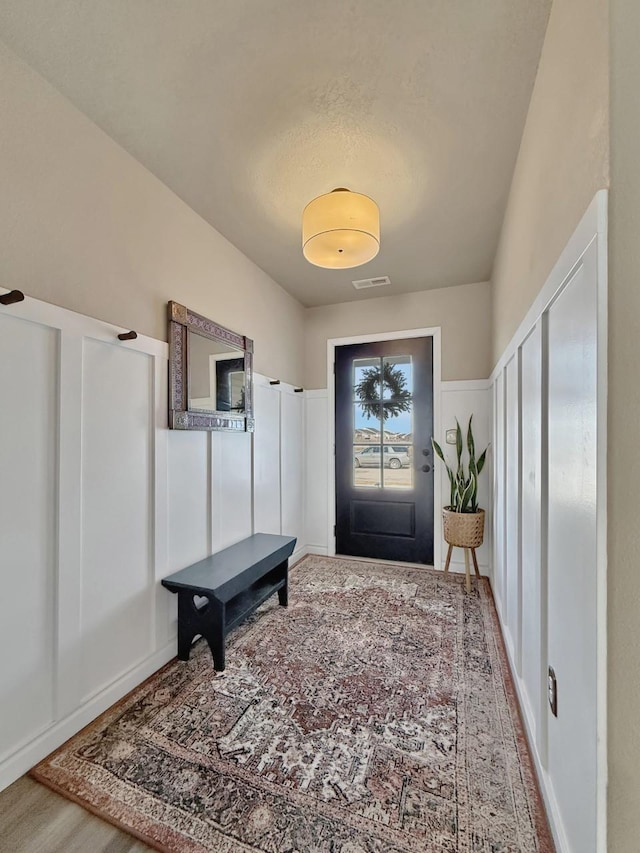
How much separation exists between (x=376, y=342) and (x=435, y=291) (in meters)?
0.70

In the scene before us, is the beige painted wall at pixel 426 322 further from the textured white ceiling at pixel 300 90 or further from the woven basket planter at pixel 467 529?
the woven basket planter at pixel 467 529

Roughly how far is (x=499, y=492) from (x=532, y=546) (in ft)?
3.58

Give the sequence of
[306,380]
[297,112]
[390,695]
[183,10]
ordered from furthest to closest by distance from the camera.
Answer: [306,380]
[390,695]
[297,112]
[183,10]

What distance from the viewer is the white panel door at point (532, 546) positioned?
127 cm

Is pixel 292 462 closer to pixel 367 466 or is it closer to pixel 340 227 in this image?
pixel 367 466

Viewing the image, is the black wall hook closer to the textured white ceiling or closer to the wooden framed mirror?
the wooden framed mirror

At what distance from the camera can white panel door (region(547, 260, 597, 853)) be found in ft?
2.64

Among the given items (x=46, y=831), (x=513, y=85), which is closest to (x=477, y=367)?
(x=513, y=85)

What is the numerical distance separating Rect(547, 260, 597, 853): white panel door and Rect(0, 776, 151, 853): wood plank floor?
1.19m

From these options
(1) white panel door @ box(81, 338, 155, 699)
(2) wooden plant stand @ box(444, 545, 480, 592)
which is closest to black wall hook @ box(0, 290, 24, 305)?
(1) white panel door @ box(81, 338, 155, 699)

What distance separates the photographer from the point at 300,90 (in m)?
1.47

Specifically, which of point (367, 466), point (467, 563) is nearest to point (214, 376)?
point (367, 466)

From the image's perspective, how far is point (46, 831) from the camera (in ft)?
3.65

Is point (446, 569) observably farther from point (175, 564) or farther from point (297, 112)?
point (297, 112)
